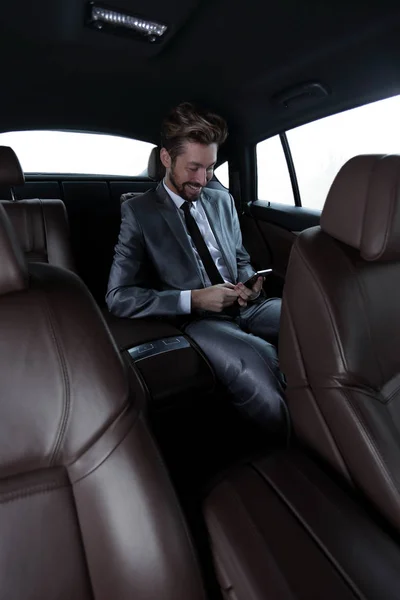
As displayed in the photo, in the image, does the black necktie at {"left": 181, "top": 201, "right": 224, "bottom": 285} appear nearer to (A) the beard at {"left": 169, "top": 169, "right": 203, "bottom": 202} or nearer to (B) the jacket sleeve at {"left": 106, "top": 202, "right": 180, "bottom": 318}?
(A) the beard at {"left": 169, "top": 169, "right": 203, "bottom": 202}

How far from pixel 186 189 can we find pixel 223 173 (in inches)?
55.3

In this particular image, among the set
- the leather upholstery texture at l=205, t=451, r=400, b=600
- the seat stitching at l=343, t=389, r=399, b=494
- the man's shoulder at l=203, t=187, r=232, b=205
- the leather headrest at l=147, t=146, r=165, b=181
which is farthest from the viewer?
the leather headrest at l=147, t=146, r=165, b=181

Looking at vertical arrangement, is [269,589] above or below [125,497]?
below

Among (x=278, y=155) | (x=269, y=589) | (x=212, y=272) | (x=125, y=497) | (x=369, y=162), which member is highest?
(x=278, y=155)

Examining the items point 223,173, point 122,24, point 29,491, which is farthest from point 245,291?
point 223,173

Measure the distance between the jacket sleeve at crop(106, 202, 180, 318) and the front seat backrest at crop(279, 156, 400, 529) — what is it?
2.49 feet

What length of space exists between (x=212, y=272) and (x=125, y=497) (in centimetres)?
131

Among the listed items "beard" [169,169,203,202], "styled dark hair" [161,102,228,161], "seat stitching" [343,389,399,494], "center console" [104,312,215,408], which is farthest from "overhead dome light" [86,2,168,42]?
"seat stitching" [343,389,399,494]

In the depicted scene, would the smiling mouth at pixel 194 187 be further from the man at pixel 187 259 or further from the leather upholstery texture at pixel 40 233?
the leather upholstery texture at pixel 40 233

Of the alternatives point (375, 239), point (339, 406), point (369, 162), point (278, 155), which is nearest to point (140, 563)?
point (339, 406)

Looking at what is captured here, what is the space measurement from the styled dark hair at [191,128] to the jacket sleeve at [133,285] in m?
0.34

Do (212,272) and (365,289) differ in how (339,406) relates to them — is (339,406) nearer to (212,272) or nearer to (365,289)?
(365,289)

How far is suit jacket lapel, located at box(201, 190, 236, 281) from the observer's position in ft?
6.55

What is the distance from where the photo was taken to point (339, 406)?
3.03 feet
